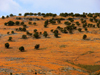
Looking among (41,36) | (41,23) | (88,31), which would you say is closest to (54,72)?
(41,36)

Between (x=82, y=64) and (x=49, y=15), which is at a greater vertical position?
(x=49, y=15)

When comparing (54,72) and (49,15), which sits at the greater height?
(49,15)

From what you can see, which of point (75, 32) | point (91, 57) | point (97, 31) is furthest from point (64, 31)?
point (91, 57)

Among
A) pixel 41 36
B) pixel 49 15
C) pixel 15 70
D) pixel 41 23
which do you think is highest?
pixel 49 15

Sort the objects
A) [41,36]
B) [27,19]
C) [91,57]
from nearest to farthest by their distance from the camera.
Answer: [91,57]
[41,36]
[27,19]

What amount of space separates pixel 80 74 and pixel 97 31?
29.8 meters

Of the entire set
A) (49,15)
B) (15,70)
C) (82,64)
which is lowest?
(82,64)

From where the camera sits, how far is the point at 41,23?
161 ft

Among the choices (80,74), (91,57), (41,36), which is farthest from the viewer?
(41,36)

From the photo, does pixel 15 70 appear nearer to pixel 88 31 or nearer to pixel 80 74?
pixel 80 74

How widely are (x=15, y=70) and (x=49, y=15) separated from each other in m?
49.7

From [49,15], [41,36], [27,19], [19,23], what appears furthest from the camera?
[49,15]

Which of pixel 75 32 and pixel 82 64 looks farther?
pixel 75 32

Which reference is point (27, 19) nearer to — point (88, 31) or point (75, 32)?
point (75, 32)
